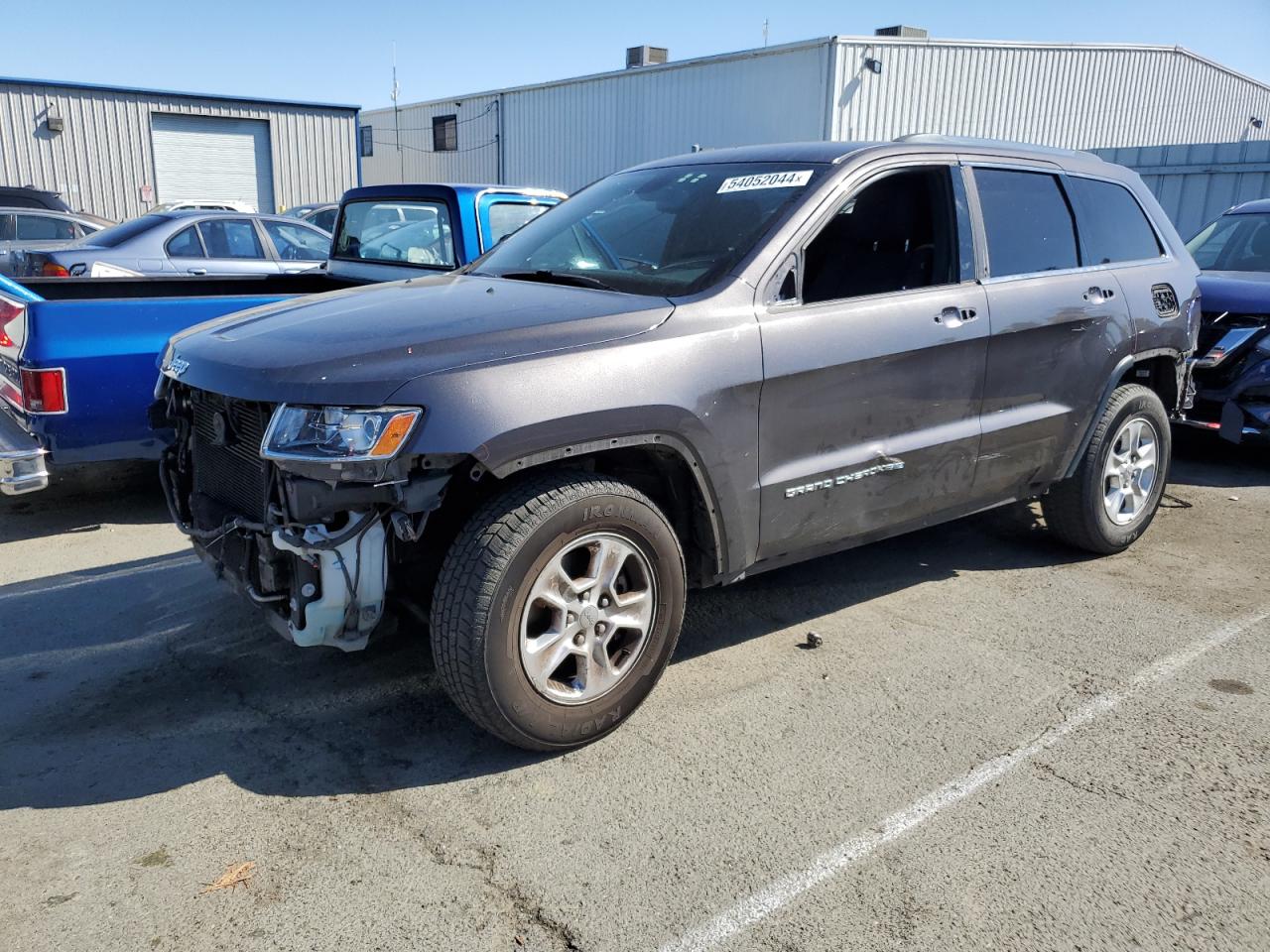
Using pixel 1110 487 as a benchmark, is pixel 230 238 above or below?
above

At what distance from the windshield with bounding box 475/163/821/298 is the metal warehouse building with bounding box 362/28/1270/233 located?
44.1ft

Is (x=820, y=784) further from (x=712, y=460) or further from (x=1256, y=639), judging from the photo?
(x=1256, y=639)

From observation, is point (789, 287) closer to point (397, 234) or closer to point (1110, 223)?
point (1110, 223)

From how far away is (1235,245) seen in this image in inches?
315

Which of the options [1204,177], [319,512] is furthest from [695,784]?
[1204,177]

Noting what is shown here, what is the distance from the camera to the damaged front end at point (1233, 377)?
6469 mm

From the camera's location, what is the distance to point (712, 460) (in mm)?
3346

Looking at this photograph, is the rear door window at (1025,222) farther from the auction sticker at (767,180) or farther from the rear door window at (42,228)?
the rear door window at (42,228)

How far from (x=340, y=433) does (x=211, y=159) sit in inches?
991

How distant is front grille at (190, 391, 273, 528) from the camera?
3207 millimetres

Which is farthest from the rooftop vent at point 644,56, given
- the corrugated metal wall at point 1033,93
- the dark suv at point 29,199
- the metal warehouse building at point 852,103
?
the dark suv at point 29,199

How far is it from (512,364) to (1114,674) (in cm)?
256

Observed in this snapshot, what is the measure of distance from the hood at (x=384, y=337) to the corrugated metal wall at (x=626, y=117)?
18273mm

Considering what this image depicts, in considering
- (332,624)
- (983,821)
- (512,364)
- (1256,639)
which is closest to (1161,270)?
(1256,639)
